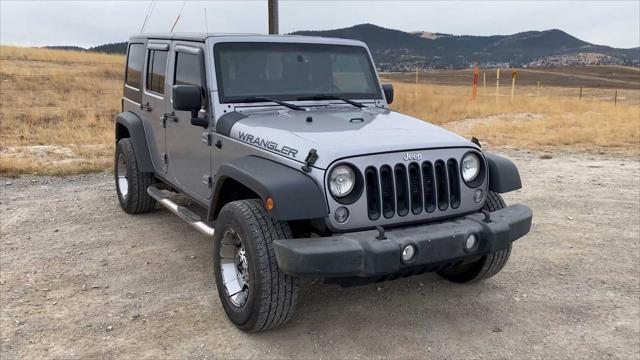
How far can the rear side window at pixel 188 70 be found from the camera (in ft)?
14.9

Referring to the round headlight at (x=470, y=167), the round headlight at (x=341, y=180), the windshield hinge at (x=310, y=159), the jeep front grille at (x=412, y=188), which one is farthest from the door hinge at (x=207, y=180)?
the round headlight at (x=470, y=167)

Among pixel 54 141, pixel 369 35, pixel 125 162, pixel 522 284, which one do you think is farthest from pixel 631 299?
pixel 369 35

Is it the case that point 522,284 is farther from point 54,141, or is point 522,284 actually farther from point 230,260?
point 54,141

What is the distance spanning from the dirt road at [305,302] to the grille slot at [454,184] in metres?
0.87

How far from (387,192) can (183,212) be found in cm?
207

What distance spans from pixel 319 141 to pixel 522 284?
223 cm

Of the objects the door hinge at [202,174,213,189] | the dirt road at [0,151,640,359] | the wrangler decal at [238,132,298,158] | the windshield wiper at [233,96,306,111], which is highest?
the windshield wiper at [233,96,306,111]

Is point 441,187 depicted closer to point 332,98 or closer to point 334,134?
point 334,134

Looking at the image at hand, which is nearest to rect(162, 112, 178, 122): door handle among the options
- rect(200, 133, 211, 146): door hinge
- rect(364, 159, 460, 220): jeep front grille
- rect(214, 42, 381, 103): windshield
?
rect(200, 133, 211, 146): door hinge

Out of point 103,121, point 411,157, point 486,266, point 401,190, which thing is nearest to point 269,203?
point 401,190

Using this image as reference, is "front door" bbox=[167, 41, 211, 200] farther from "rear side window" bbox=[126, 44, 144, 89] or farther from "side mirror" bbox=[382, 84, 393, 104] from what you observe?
"side mirror" bbox=[382, 84, 393, 104]

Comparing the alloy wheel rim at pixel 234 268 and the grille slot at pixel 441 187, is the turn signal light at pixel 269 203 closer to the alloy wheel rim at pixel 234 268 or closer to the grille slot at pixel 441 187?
the alloy wheel rim at pixel 234 268

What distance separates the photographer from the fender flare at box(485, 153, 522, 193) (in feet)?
12.7

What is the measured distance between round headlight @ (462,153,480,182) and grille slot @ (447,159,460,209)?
0.09 m
